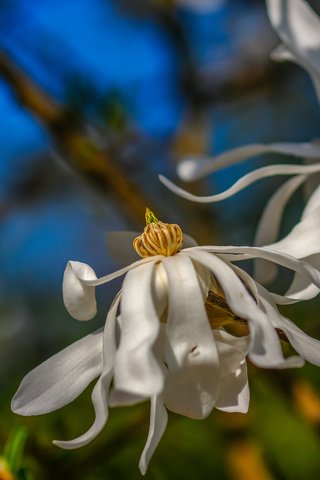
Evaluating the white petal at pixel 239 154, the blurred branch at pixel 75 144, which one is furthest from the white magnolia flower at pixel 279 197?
the blurred branch at pixel 75 144

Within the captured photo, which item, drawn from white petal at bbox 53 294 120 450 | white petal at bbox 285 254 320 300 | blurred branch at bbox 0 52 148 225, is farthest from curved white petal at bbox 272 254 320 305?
blurred branch at bbox 0 52 148 225

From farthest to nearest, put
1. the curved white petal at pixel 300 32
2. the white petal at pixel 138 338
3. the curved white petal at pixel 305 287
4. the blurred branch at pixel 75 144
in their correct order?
the blurred branch at pixel 75 144, the curved white petal at pixel 300 32, the curved white petal at pixel 305 287, the white petal at pixel 138 338

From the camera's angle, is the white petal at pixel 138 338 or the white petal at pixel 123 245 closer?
the white petal at pixel 138 338

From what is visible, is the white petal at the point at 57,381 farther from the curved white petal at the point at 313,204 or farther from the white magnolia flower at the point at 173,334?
the curved white petal at the point at 313,204

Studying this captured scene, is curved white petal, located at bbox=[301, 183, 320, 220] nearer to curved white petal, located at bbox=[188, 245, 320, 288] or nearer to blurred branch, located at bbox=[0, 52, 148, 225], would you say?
curved white petal, located at bbox=[188, 245, 320, 288]

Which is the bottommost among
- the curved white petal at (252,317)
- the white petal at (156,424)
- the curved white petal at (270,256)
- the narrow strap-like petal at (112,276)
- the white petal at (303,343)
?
the white petal at (303,343)

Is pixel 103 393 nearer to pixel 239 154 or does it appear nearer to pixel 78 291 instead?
pixel 78 291

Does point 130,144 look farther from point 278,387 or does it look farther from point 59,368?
point 59,368
